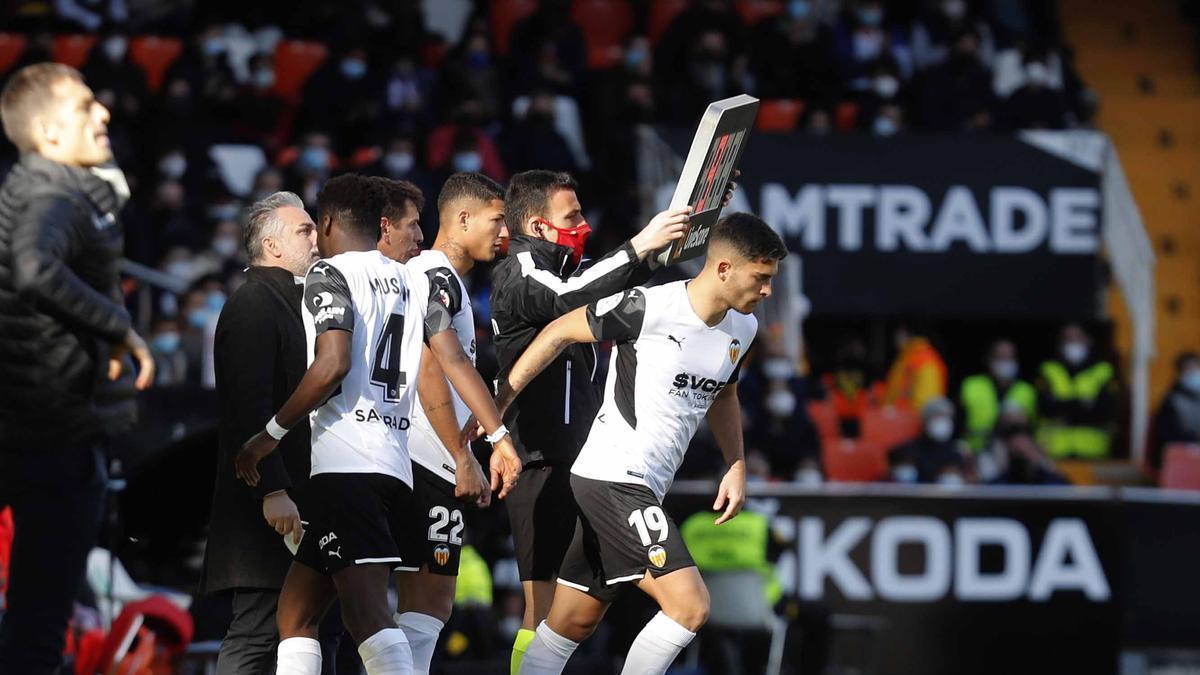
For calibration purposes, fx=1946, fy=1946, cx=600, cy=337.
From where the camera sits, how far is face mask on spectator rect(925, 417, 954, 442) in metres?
16.4

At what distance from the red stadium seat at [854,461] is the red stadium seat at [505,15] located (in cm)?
567

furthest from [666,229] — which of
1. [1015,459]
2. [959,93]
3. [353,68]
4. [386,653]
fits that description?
[959,93]

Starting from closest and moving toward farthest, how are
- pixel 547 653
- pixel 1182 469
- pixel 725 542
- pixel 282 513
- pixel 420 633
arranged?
pixel 282 513 → pixel 420 633 → pixel 547 653 → pixel 725 542 → pixel 1182 469

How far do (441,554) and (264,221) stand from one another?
135 centimetres

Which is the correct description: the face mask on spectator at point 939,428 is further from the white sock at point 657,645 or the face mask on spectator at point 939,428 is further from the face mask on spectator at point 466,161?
the white sock at point 657,645

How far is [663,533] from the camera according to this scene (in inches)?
272

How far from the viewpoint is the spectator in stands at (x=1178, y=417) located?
57.4ft

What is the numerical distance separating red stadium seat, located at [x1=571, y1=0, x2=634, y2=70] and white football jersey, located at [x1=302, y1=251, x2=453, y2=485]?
13600 millimetres

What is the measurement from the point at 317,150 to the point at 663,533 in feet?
32.5

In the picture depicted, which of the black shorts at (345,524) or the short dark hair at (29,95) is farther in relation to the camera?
the black shorts at (345,524)

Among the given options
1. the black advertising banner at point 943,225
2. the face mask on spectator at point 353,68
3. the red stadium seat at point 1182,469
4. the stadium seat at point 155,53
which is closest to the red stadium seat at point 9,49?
the stadium seat at point 155,53

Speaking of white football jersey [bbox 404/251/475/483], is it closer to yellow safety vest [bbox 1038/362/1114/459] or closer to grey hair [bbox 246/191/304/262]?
grey hair [bbox 246/191/304/262]

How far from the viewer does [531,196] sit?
746 cm

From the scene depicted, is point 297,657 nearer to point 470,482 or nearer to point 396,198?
point 470,482
